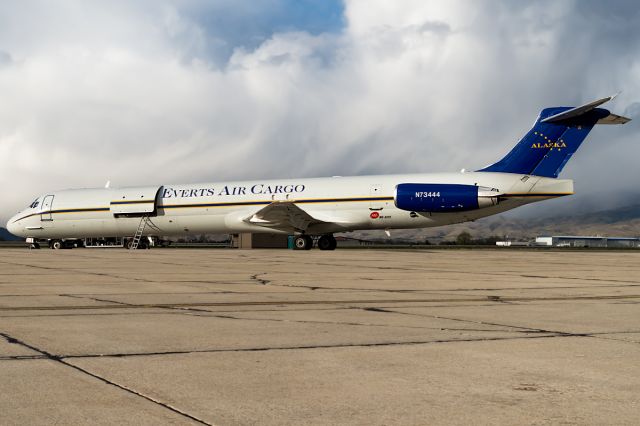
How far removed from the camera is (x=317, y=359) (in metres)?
5.39

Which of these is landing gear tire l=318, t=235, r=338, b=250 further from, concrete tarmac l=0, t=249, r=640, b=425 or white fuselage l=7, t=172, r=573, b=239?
concrete tarmac l=0, t=249, r=640, b=425

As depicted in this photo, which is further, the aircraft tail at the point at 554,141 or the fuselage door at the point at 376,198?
the fuselage door at the point at 376,198

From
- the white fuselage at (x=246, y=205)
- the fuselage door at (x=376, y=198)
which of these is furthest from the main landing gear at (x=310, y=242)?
the fuselage door at (x=376, y=198)

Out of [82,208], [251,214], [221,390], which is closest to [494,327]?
[221,390]

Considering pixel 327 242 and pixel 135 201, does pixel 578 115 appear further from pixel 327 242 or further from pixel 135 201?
pixel 135 201

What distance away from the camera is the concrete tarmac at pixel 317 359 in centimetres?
388

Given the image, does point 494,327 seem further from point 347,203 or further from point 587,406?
point 347,203

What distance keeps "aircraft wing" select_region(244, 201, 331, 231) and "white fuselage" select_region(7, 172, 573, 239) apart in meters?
0.24

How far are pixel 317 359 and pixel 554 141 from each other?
31.0 meters

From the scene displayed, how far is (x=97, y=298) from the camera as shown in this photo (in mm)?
10250

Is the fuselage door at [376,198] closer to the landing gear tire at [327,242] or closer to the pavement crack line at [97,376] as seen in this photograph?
the landing gear tire at [327,242]

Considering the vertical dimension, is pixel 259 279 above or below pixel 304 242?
below

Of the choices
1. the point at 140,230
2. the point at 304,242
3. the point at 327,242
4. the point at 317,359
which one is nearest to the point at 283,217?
the point at 304,242

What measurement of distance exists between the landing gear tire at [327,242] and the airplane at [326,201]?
0.06 metres
